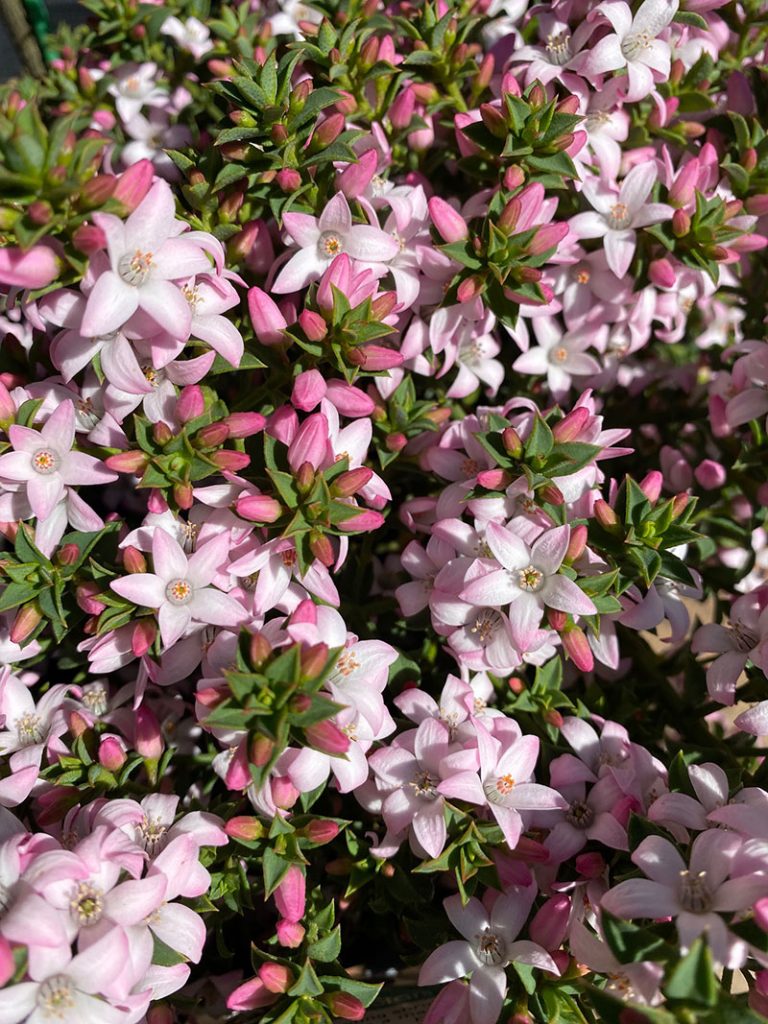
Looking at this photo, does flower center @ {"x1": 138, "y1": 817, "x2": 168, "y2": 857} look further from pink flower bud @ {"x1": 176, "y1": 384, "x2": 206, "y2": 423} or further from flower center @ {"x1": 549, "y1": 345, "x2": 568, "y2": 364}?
flower center @ {"x1": 549, "y1": 345, "x2": 568, "y2": 364}

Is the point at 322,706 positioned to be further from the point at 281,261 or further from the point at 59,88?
the point at 59,88

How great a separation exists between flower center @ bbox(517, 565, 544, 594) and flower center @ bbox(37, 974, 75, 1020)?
26.3 inches

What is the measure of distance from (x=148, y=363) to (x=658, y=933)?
901mm

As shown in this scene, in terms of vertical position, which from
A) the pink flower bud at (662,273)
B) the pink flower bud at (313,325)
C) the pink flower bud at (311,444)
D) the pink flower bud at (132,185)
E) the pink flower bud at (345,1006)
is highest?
the pink flower bud at (132,185)

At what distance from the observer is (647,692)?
154 centimetres

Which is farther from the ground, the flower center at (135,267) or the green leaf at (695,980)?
the flower center at (135,267)

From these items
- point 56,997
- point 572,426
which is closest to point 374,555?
point 572,426

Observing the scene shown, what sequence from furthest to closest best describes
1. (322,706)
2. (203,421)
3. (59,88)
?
(59,88) → (203,421) → (322,706)

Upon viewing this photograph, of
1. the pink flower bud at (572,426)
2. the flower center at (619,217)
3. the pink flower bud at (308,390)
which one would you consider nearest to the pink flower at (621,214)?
the flower center at (619,217)

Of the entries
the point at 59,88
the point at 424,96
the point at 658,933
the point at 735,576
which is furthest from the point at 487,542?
the point at 59,88

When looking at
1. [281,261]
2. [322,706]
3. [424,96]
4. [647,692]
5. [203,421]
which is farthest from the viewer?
[647,692]

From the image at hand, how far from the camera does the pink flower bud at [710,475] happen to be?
144 cm

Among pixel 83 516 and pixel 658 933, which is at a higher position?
pixel 83 516

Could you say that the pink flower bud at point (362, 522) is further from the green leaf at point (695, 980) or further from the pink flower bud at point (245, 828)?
the green leaf at point (695, 980)
